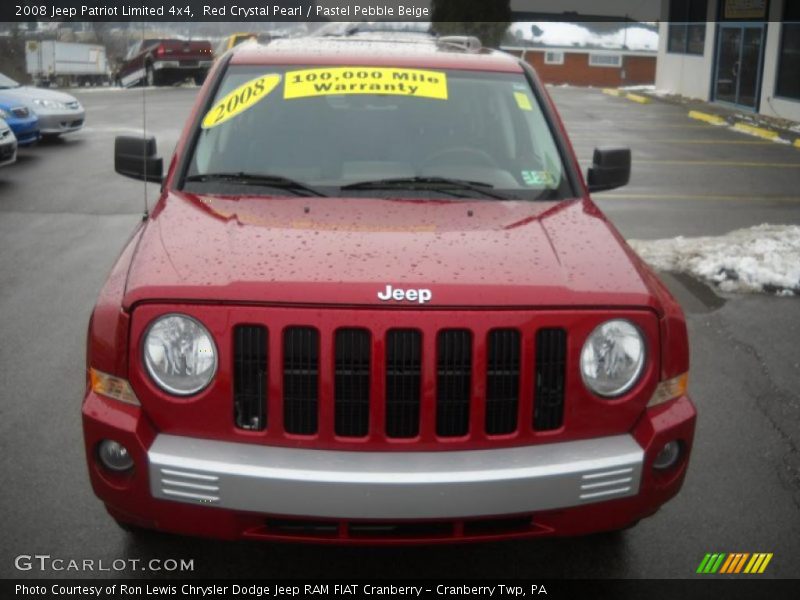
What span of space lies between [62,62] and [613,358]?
39911 mm

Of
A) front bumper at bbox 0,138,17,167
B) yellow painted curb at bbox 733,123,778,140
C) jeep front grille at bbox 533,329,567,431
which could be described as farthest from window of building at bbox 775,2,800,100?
→ jeep front grille at bbox 533,329,567,431

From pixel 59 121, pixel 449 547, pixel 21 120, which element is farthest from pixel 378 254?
pixel 59 121

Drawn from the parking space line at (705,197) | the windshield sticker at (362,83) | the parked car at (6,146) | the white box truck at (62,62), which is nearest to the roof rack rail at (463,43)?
the windshield sticker at (362,83)

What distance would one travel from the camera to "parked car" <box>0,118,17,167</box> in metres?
11.8

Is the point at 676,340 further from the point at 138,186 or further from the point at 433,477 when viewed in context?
the point at 138,186

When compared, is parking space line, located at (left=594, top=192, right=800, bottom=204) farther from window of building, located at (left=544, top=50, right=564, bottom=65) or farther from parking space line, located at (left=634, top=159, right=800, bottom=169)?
window of building, located at (left=544, top=50, right=564, bottom=65)

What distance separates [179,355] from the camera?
9.30 feet

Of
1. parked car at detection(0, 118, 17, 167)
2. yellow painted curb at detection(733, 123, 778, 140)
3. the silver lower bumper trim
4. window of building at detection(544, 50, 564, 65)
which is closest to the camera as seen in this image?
the silver lower bumper trim

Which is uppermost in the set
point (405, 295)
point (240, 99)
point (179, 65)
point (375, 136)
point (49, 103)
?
point (240, 99)

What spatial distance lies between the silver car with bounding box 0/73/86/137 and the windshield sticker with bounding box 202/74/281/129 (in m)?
12.5

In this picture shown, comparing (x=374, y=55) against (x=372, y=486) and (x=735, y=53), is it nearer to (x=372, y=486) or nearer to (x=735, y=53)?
(x=372, y=486)

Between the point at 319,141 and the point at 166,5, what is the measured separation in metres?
16.0

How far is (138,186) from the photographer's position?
12.2 m

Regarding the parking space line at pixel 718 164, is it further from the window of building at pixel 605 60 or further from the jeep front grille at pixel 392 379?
the window of building at pixel 605 60
